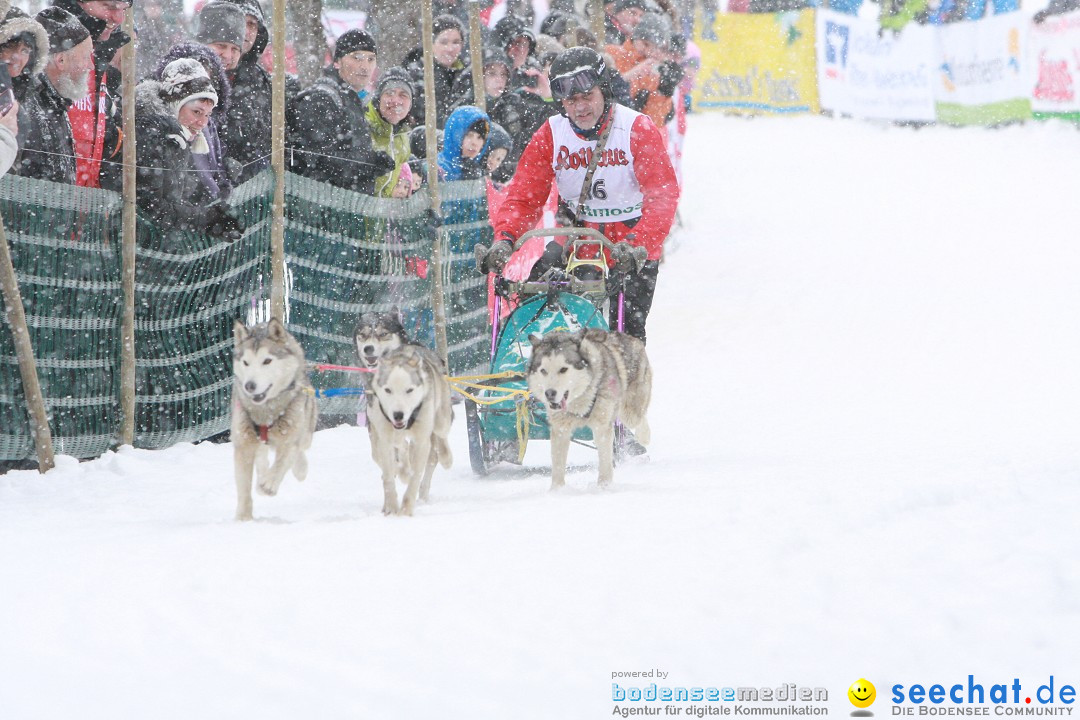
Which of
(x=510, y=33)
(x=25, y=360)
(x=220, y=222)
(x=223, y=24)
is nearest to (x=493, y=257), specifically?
(x=220, y=222)

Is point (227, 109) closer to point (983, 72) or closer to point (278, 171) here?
point (278, 171)

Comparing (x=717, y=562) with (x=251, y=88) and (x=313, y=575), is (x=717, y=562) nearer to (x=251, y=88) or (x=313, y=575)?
(x=313, y=575)

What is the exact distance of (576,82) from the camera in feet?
18.2

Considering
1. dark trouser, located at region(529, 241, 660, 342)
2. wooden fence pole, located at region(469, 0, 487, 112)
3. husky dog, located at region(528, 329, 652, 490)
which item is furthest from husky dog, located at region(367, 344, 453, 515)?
wooden fence pole, located at region(469, 0, 487, 112)

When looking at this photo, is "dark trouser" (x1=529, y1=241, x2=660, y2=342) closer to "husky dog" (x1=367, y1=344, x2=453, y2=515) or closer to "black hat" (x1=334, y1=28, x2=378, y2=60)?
"husky dog" (x1=367, y1=344, x2=453, y2=515)

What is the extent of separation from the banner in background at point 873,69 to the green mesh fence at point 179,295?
47.0 feet

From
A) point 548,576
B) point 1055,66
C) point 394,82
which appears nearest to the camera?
point 548,576

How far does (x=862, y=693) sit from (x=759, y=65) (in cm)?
1923

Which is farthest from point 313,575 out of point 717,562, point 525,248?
point 525,248

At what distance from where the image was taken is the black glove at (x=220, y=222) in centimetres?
611

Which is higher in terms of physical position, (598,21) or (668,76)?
(598,21)

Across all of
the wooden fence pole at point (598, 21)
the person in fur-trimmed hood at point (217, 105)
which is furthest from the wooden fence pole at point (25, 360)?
the wooden fence pole at point (598, 21)

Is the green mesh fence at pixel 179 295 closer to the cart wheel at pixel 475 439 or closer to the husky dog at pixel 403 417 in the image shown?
the cart wheel at pixel 475 439

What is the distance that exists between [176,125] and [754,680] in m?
4.41
